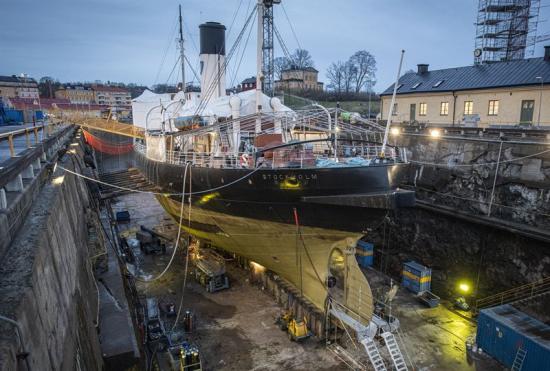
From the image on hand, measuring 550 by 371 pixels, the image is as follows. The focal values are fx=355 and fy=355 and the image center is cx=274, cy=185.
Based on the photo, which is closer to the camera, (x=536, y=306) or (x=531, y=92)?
(x=536, y=306)

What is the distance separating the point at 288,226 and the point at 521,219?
10907 millimetres

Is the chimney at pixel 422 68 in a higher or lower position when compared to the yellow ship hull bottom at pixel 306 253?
higher

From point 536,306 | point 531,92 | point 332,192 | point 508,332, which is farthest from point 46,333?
point 531,92

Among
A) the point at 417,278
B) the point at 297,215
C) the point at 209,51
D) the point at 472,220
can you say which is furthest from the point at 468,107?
the point at 297,215

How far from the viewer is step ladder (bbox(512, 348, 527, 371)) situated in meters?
10.9

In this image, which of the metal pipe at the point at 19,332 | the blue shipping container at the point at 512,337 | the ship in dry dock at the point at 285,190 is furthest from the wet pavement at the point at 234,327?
the metal pipe at the point at 19,332

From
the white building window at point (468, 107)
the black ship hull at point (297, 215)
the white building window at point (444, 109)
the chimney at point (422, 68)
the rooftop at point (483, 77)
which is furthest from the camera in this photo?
the chimney at point (422, 68)

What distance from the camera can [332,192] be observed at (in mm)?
9836

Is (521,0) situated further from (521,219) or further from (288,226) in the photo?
(288,226)

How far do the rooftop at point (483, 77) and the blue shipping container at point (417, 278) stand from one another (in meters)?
14.4

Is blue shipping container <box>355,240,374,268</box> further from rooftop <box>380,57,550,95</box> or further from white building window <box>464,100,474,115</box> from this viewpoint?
rooftop <box>380,57,550,95</box>

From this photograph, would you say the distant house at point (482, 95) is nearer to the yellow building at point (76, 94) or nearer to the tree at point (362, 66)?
the tree at point (362, 66)

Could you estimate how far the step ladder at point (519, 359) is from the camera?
10914mm

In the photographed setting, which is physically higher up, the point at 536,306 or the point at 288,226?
the point at 288,226
